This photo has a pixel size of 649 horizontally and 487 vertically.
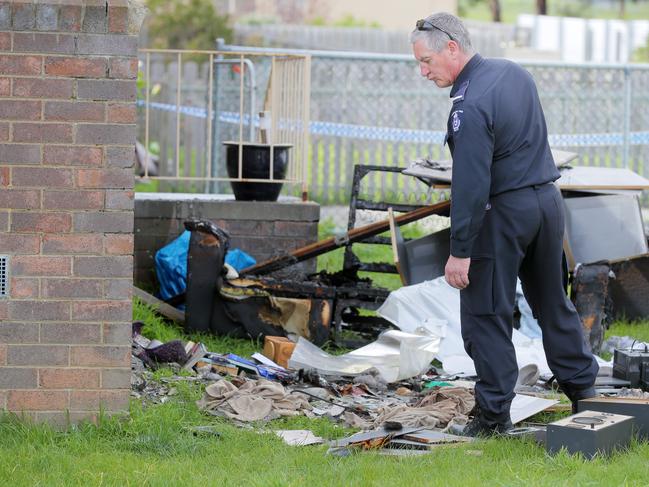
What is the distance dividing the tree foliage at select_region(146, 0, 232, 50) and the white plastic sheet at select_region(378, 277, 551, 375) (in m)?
17.5

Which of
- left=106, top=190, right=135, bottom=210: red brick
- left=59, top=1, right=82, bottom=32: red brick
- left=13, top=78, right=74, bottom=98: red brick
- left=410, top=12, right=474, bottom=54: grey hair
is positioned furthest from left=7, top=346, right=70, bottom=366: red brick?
left=410, top=12, right=474, bottom=54: grey hair

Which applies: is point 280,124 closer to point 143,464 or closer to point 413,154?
point 413,154

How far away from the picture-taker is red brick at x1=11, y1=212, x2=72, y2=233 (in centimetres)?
541

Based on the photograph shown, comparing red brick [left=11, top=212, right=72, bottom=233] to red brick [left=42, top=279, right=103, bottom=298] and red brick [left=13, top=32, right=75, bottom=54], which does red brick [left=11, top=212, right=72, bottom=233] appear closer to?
red brick [left=42, top=279, right=103, bottom=298]

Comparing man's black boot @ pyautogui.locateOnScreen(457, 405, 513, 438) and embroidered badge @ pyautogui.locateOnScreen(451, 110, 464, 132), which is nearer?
embroidered badge @ pyautogui.locateOnScreen(451, 110, 464, 132)

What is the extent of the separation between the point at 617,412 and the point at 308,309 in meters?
3.16

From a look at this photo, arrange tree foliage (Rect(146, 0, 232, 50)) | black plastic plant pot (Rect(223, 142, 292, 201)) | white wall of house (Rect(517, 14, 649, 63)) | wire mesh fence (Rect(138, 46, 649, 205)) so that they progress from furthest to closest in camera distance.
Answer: white wall of house (Rect(517, 14, 649, 63)) → tree foliage (Rect(146, 0, 232, 50)) → wire mesh fence (Rect(138, 46, 649, 205)) → black plastic plant pot (Rect(223, 142, 292, 201))

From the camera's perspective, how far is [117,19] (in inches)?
211

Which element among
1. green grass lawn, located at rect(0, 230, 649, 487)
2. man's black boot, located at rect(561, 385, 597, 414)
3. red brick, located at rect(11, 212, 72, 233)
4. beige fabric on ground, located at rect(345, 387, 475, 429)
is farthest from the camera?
beige fabric on ground, located at rect(345, 387, 475, 429)

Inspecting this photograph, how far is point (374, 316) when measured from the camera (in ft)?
27.8

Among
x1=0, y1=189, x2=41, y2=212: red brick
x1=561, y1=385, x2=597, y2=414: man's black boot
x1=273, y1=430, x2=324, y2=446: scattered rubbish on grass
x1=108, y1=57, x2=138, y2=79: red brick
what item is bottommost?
x1=273, y1=430, x2=324, y2=446: scattered rubbish on grass

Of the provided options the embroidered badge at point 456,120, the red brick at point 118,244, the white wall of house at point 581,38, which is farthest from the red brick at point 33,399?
the white wall of house at point 581,38

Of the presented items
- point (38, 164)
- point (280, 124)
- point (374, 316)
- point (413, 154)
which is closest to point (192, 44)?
point (413, 154)

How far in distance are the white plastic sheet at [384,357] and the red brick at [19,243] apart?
2241 mm
